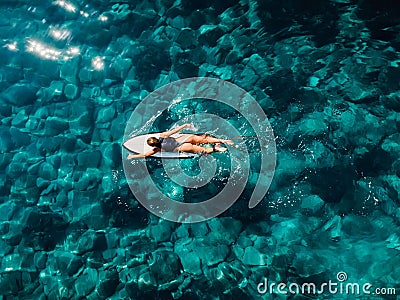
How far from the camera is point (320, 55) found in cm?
576

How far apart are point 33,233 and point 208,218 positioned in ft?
7.38

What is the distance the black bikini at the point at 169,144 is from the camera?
4.84 m

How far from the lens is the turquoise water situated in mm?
4676

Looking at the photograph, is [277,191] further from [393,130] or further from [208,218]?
[393,130]

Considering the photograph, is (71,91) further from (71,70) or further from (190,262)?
(190,262)

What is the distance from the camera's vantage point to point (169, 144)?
4875mm

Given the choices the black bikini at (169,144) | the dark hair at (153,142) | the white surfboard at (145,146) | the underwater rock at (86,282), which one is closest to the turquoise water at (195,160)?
the underwater rock at (86,282)

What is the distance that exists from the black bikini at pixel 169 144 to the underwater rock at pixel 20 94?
98.8 inches

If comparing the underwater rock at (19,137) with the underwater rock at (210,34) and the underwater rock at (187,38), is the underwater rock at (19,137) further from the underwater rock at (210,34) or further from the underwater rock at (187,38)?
the underwater rock at (210,34)

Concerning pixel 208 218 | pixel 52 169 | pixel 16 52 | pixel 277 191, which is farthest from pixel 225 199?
pixel 16 52

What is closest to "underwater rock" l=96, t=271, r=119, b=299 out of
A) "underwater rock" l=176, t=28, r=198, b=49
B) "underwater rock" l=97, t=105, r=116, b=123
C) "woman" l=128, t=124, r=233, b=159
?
"woman" l=128, t=124, r=233, b=159
